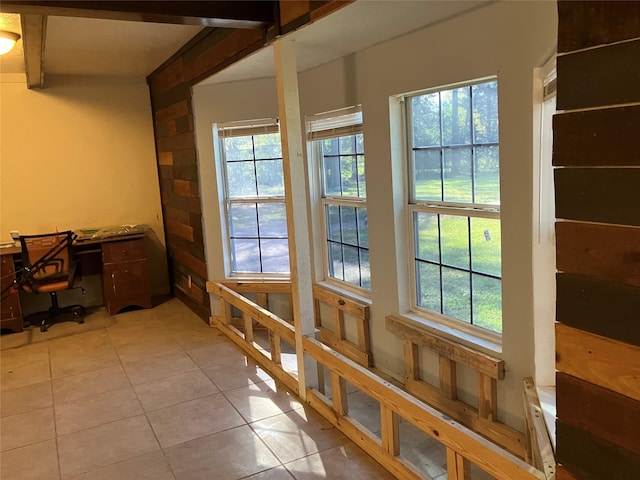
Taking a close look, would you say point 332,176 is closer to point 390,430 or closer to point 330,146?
point 330,146

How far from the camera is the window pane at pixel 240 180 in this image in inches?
194

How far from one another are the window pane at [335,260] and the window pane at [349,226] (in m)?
0.14

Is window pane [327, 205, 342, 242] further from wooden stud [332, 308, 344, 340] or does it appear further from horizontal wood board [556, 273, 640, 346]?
horizontal wood board [556, 273, 640, 346]

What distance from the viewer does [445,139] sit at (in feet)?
10.3

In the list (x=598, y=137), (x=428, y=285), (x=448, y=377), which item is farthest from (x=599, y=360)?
(x=428, y=285)

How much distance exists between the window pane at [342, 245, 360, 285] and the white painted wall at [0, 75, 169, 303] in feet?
9.16

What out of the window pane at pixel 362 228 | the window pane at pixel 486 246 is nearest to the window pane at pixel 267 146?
the window pane at pixel 362 228

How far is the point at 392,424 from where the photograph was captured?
2.55m

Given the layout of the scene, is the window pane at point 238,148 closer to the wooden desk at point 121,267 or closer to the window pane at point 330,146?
the window pane at point 330,146

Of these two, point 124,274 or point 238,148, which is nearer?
point 238,148

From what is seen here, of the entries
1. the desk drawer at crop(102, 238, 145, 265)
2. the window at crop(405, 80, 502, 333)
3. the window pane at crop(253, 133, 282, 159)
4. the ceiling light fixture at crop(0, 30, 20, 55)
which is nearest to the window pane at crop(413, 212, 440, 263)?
the window at crop(405, 80, 502, 333)

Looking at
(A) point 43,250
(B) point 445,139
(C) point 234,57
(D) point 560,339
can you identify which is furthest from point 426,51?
(A) point 43,250

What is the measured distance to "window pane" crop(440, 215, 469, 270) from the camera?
3.13m

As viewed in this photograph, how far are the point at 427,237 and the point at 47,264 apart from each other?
364cm
